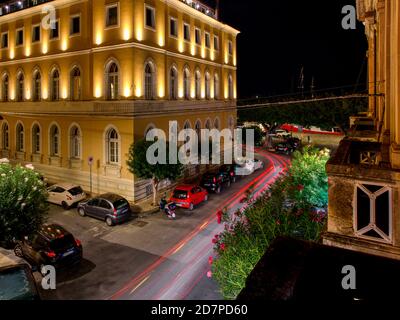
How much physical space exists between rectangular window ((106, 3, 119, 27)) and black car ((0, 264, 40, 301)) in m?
16.5

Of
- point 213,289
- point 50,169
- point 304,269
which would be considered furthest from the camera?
point 50,169

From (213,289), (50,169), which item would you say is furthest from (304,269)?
(50,169)

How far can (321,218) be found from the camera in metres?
8.06

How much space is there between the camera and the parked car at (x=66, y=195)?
773 inches

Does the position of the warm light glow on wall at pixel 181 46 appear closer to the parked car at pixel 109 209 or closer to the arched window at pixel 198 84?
the arched window at pixel 198 84

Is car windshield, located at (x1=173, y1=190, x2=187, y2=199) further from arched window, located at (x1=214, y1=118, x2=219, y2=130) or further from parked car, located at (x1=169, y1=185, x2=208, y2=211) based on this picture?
arched window, located at (x1=214, y1=118, x2=219, y2=130)

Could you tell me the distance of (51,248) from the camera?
1217cm

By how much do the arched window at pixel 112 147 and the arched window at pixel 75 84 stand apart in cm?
426

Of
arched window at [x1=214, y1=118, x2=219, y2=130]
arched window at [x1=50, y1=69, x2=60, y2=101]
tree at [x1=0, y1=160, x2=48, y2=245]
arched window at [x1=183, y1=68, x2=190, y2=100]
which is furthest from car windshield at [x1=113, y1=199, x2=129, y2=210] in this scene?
arched window at [x1=214, y1=118, x2=219, y2=130]

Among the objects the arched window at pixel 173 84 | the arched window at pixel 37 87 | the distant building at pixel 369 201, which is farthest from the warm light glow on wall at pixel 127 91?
the distant building at pixel 369 201

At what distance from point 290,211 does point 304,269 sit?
195 inches

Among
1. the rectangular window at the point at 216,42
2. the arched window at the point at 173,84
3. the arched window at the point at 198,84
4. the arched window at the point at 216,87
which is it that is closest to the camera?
the arched window at the point at 173,84

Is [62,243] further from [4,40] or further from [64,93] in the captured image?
[4,40]
